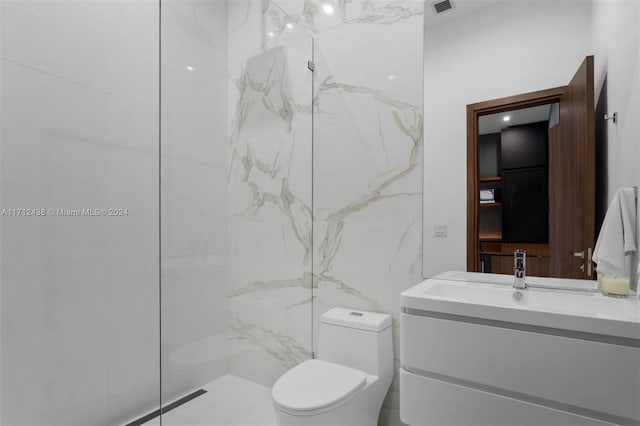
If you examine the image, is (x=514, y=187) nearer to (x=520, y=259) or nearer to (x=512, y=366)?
(x=520, y=259)

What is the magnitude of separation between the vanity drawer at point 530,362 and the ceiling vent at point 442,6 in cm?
140

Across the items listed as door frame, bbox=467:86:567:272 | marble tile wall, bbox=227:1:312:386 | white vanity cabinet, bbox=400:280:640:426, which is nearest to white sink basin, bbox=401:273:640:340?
white vanity cabinet, bbox=400:280:640:426

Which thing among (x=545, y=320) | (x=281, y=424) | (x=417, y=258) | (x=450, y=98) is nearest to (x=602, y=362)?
(x=545, y=320)

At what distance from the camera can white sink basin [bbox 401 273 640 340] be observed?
93 centimetres

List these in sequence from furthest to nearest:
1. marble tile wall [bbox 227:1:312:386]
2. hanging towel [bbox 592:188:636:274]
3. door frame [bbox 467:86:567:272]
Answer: marble tile wall [bbox 227:1:312:386]
door frame [bbox 467:86:567:272]
hanging towel [bbox 592:188:636:274]

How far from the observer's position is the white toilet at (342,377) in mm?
1233

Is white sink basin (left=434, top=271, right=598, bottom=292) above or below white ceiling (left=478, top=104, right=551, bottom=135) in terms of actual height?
below

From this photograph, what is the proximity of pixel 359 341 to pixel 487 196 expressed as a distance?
880mm

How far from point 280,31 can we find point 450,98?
1.00 metres

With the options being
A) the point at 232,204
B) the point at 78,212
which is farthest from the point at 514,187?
the point at 78,212

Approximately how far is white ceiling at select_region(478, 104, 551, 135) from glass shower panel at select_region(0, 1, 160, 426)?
1694 millimetres

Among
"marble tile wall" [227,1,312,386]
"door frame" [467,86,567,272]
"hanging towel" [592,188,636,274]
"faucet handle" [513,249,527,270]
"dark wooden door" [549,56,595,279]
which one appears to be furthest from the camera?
"marble tile wall" [227,1,312,386]

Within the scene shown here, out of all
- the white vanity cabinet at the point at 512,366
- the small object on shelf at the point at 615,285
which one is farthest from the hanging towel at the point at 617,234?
the white vanity cabinet at the point at 512,366

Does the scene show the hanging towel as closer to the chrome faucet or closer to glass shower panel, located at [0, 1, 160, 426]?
the chrome faucet
